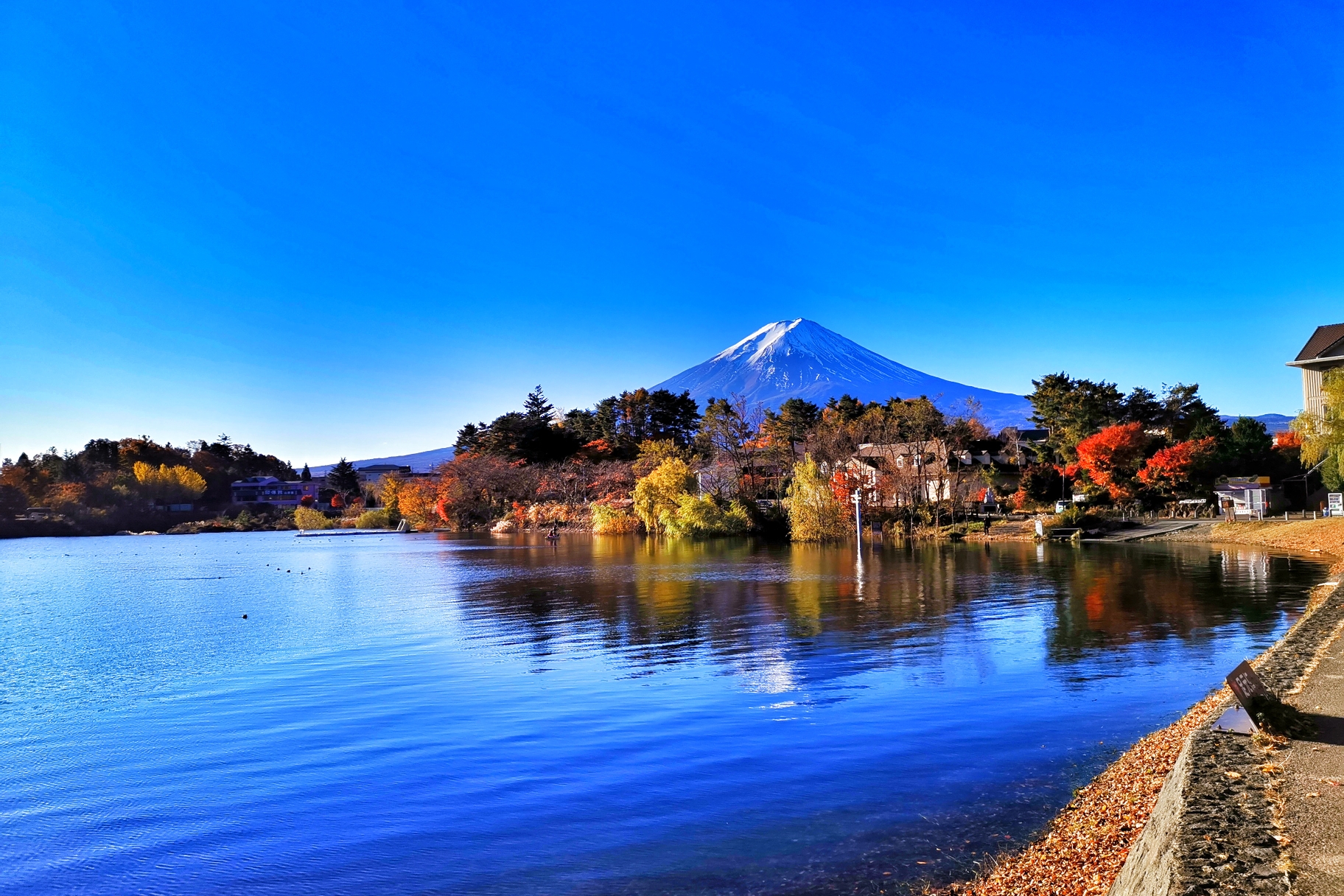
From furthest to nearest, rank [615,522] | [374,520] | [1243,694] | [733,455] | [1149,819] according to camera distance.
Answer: [374,520]
[615,522]
[733,455]
[1243,694]
[1149,819]

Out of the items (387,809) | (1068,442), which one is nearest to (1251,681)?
(387,809)

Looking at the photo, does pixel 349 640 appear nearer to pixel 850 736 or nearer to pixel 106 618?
pixel 106 618

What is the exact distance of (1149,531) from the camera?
157 feet

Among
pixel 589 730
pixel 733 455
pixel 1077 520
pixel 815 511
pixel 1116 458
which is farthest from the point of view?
pixel 733 455

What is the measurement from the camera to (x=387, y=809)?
9141 millimetres

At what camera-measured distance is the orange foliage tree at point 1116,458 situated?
52.8 m

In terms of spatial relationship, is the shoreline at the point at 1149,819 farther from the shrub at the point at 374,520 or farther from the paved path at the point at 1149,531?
the shrub at the point at 374,520

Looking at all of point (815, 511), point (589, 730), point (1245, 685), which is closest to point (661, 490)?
point (815, 511)

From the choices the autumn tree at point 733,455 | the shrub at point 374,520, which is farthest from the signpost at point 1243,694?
the shrub at point 374,520

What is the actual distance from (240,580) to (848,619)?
1194 inches

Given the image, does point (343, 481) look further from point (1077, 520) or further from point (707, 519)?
point (1077, 520)

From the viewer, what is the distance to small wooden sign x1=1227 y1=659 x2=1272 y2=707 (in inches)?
302

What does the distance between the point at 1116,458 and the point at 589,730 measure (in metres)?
49.4

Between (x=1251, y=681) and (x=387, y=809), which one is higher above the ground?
(x=1251, y=681)
